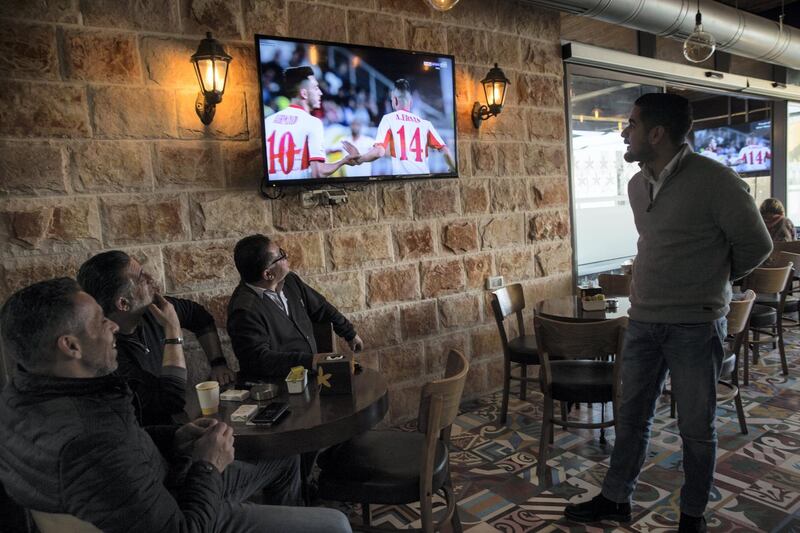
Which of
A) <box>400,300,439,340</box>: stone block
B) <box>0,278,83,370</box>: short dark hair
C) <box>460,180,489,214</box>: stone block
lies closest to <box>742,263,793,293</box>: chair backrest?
<box>460,180,489,214</box>: stone block

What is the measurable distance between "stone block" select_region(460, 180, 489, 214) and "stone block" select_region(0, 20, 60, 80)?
2.49m

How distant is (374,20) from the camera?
3.39m

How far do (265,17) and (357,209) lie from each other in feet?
3.90

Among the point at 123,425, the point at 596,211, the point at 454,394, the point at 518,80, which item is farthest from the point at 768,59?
the point at 123,425

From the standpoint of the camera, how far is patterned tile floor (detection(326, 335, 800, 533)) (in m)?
2.38

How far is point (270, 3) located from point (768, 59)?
5055 mm

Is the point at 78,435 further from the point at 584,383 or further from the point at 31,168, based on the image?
the point at 584,383

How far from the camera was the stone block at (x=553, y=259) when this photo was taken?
4.35 meters

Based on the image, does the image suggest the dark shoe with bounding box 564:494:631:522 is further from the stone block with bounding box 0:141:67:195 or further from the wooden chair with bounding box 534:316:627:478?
the stone block with bounding box 0:141:67:195

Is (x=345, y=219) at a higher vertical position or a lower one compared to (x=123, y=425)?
higher

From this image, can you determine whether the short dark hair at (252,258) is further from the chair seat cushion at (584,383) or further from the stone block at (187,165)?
the chair seat cushion at (584,383)

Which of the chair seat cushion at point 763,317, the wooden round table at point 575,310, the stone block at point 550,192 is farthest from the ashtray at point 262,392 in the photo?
the chair seat cushion at point 763,317

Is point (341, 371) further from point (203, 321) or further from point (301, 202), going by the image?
point (301, 202)

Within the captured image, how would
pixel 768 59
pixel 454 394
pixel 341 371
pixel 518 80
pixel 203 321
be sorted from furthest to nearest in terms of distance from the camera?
1. pixel 768 59
2. pixel 518 80
3. pixel 203 321
4. pixel 341 371
5. pixel 454 394
